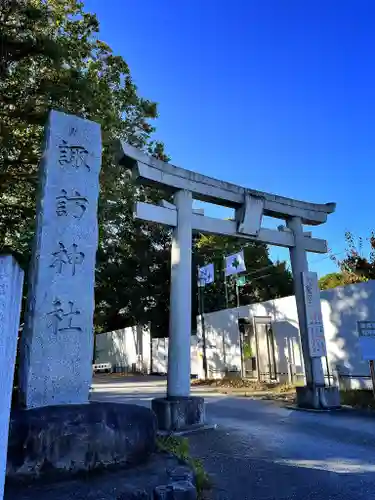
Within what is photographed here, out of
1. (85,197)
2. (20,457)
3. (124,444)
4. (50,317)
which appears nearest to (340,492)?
(124,444)

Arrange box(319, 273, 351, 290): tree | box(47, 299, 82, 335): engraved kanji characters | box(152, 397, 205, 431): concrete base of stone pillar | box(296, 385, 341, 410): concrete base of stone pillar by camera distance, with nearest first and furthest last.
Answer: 1. box(47, 299, 82, 335): engraved kanji characters
2. box(152, 397, 205, 431): concrete base of stone pillar
3. box(296, 385, 341, 410): concrete base of stone pillar
4. box(319, 273, 351, 290): tree

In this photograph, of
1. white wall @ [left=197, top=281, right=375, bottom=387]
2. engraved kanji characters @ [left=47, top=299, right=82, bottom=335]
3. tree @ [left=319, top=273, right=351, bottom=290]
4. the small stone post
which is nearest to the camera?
the small stone post

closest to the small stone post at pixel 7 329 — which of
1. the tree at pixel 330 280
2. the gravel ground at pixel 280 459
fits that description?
the gravel ground at pixel 280 459

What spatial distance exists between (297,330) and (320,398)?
4.31 metres

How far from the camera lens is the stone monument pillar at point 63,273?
4594 mm

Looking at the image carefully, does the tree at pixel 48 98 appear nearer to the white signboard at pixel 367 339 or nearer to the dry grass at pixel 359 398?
the white signboard at pixel 367 339

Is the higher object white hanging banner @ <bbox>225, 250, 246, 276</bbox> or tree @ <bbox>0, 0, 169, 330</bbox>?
tree @ <bbox>0, 0, 169, 330</bbox>

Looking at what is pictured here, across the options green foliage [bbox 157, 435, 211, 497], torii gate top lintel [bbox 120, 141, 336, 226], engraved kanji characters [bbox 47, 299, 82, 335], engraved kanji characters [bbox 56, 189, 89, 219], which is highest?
torii gate top lintel [bbox 120, 141, 336, 226]

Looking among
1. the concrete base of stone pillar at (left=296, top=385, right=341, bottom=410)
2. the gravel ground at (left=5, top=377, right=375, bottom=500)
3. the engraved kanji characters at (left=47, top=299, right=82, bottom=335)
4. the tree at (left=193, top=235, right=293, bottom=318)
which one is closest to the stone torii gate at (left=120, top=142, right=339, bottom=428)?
the concrete base of stone pillar at (left=296, top=385, right=341, bottom=410)

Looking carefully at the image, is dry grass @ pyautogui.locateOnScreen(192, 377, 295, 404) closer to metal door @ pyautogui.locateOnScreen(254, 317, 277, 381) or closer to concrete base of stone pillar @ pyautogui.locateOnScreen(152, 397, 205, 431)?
metal door @ pyautogui.locateOnScreen(254, 317, 277, 381)

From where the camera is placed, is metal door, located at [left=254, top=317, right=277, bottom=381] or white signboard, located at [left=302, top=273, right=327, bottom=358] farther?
metal door, located at [left=254, top=317, right=277, bottom=381]

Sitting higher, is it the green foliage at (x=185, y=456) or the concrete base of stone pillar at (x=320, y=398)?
the concrete base of stone pillar at (x=320, y=398)

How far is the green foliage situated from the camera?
407 cm

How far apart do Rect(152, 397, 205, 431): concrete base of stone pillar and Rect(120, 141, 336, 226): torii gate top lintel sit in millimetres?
4203
